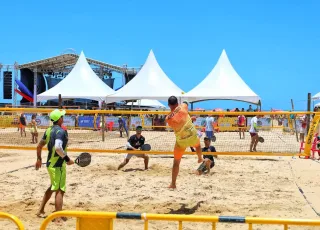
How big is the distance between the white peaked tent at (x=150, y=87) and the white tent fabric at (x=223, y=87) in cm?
124

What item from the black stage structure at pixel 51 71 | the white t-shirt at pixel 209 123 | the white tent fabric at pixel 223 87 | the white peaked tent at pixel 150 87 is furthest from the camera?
the black stage structure at pixel 51 71

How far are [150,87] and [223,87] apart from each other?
13.9 feet

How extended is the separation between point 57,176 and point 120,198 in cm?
174

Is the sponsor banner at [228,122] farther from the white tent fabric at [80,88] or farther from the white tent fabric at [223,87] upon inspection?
the white tent fabric at [80,88]

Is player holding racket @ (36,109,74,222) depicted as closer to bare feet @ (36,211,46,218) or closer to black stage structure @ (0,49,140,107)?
bare feet @ (36,211,46,218)

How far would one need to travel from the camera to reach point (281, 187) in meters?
8.09

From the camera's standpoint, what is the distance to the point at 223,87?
76.7 feet

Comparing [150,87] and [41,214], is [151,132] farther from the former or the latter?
[41,214]

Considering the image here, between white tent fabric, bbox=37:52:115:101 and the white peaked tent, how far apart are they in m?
2.03

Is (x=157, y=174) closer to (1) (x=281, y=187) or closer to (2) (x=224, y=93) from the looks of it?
(1) (x=281, y=187)

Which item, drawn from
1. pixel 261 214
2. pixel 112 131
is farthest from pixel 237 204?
pixel 112 131

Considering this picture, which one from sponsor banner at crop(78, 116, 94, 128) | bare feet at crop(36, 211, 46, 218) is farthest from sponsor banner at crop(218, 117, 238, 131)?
bare feet at crop(36, 211, 46, 218)

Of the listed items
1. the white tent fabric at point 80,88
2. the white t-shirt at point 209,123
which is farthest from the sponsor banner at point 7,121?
the white tent fabric at point 80,88

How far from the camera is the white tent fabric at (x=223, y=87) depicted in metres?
22.8
